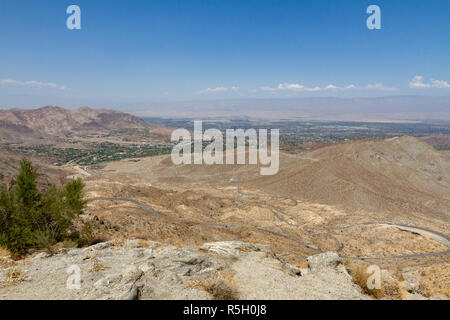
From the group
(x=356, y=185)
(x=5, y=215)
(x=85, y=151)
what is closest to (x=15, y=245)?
(x=5, y=215)

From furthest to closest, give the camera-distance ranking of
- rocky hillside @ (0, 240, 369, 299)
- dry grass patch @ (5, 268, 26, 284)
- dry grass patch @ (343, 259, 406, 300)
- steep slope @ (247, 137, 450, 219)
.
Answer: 1. steep slope @ (247, 137, 450, 219)
2. dry grass patch @ (343, 259, 406, 300)
3. dry grass patch @ (5, 268, 26, 284)
4. rocky hillside @ (0, 240, 369, 299)

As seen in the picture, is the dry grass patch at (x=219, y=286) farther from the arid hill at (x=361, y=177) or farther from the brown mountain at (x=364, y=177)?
the brown mountain at (x=364, y=177)

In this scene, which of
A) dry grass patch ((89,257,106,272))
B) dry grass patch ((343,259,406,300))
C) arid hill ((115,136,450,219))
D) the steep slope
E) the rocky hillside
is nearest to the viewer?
the rocky hillside

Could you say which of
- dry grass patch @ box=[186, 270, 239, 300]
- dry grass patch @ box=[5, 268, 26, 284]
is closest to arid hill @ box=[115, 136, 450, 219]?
dry grass patch @ box=[186, 270, 239, 300]

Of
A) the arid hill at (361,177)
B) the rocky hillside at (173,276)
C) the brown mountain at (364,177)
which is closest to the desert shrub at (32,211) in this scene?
the rocky hillside at (173,276)

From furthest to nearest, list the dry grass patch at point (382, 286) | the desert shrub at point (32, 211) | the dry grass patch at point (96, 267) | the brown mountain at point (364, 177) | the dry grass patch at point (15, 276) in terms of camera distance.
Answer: the brown mountain at point (364, 177) → the desert shrub at point (32, 211) → the dry grass patch at point (96, 267) → the dry grass patch at point (382, 286) → the dry grass patch at point (15, 276)

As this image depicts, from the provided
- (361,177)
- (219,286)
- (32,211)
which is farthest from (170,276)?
(361,177)

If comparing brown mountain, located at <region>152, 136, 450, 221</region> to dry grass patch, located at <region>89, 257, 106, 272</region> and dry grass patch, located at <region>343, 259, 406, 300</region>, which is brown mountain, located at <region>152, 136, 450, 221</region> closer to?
dry grass patch, located at <region>343, 259, 406, 300</region>
